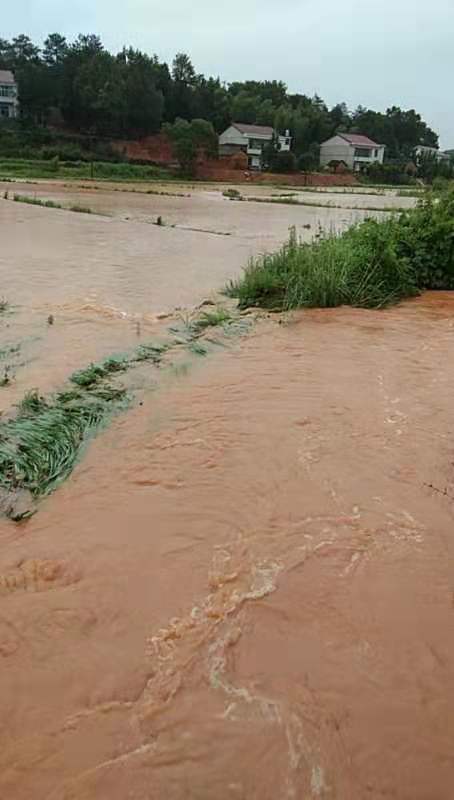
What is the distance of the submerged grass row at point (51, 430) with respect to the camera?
3.91 m

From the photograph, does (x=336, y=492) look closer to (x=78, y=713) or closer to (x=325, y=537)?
(x=325, y=537)

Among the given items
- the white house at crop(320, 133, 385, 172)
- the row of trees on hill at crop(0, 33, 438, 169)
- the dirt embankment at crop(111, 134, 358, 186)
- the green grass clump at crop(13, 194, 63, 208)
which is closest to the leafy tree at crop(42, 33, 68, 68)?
the row of trees on hill at crop(0, 33, 438, 169)

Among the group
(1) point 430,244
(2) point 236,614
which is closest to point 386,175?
(1) point 430,244

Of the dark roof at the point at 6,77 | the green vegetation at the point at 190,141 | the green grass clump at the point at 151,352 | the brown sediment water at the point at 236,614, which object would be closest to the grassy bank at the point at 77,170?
the green vegetation at the point at 190,141

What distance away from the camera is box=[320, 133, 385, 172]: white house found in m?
68.8

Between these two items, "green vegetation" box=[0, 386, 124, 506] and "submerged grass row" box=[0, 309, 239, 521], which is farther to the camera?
"green vegetation" box=[0, 386, 124, 506]

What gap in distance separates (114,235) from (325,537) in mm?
13317

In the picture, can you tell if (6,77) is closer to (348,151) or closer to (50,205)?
(348,151)

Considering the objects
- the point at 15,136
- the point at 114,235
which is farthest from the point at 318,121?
the point at 114,235

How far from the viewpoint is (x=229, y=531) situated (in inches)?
140

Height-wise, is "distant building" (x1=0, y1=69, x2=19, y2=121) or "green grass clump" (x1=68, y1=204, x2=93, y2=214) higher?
"distant building" (x1=0, y1=69, x2=19, y2=121)

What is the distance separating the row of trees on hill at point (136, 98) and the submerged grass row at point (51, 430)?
58.5 m

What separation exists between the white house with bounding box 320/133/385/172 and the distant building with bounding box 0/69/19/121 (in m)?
32.7

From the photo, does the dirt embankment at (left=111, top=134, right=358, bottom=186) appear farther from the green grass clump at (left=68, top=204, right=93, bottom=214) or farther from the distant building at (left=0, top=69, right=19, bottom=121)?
the green grass clump at (left=68, top=204, right=93, bottom=214)
